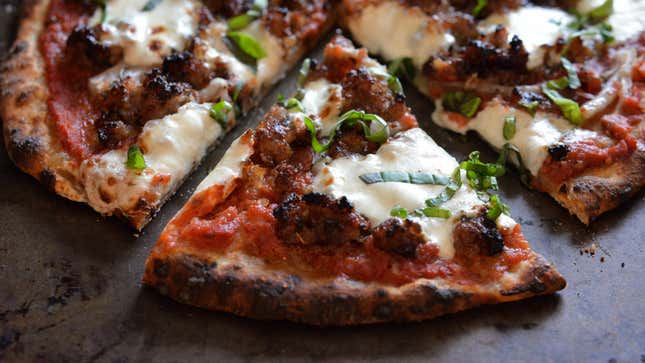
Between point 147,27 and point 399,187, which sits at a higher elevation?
point 147,27

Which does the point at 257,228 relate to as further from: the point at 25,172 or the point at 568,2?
the point at 568,2

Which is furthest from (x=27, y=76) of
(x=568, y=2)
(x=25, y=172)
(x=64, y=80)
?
(x=568, y=2)

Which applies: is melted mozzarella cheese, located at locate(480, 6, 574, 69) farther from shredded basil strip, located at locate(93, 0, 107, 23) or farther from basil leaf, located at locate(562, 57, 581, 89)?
shredded basil strip, located at locate(93, 0, 107, 23)

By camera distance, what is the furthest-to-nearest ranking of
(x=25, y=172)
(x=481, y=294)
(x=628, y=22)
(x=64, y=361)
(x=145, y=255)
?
(x=628, y=22), (x=25, y=172), (x=145, y=255), (x=481, y=294), (x=64, y=361)

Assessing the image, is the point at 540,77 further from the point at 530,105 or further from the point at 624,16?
the point at 624,16

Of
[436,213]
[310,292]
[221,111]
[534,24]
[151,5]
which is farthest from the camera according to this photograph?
[534,24]

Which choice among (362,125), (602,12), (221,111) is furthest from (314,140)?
(602,12)

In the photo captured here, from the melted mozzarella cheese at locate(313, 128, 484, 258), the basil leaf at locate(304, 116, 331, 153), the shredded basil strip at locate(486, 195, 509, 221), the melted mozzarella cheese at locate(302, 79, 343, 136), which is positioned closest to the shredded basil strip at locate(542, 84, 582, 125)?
the melted mozzarella cheese at locate(313, 128, 484, 258)
